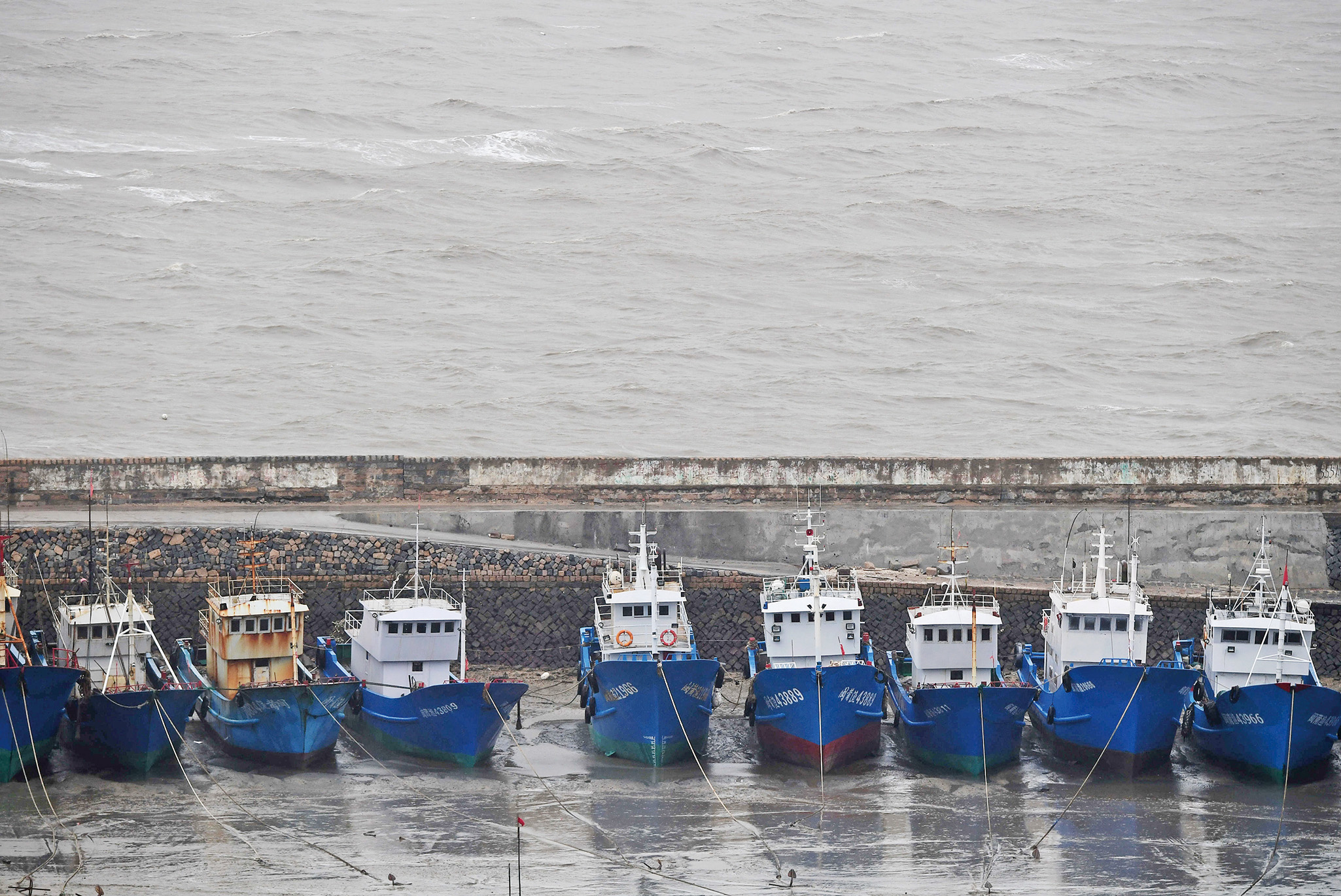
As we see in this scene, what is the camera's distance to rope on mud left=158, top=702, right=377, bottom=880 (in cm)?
2056

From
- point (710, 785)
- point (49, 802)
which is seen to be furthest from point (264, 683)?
point (710, 785)

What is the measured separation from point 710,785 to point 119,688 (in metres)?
9.83

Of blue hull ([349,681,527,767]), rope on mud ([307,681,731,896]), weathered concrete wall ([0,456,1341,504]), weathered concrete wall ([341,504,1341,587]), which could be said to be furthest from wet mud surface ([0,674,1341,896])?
weathered concrete wall ([0,456,1341,504])

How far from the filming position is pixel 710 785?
24281 millimetres

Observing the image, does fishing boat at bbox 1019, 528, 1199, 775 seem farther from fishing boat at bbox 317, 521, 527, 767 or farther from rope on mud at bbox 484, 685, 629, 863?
fishing boat at bbox 317, 521, 527, 767

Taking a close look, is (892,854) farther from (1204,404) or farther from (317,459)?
(1204,404)

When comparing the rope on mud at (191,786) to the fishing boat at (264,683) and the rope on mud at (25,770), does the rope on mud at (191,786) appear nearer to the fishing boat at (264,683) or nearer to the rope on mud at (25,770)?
the fishing boat at (264,683)

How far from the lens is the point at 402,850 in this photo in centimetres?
2119

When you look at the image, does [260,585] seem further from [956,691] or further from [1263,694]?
[1263,694]

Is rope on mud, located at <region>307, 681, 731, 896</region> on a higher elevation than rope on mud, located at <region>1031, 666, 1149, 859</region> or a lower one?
lower

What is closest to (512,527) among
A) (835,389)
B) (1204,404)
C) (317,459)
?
(317,459)

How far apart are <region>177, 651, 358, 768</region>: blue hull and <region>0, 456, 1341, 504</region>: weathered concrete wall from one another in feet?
29.4

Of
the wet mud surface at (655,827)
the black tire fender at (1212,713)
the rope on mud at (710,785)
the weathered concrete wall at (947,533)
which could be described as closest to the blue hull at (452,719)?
the wet mud surface at (655,827)

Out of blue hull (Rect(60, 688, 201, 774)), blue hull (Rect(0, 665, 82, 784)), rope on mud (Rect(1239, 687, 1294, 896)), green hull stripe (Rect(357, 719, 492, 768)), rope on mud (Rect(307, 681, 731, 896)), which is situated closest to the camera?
rope on mud (Rect(307, 681, 731, 896))
